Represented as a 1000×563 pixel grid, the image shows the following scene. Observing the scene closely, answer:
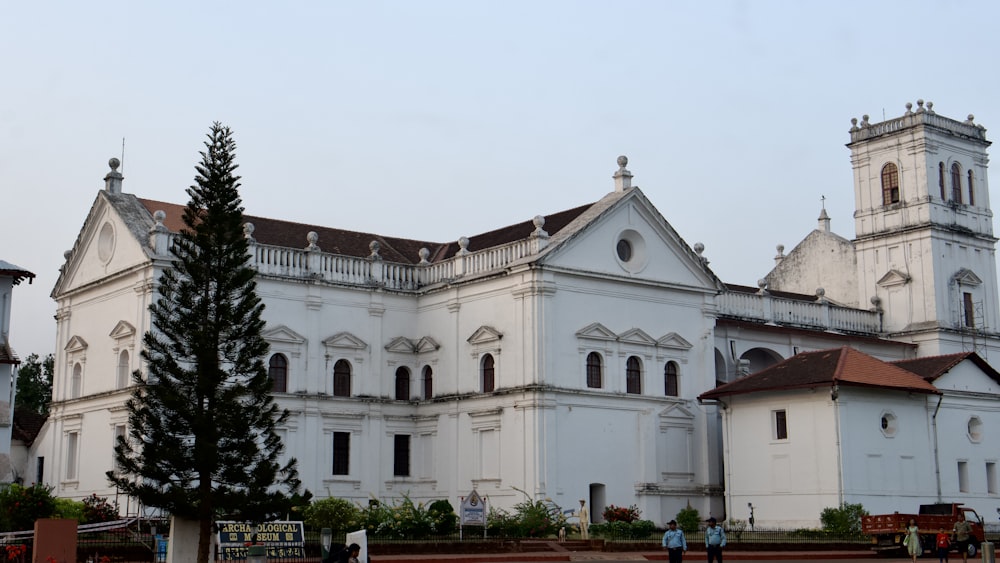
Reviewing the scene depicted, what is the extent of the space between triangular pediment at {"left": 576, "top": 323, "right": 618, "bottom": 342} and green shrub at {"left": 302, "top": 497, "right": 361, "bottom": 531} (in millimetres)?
11998

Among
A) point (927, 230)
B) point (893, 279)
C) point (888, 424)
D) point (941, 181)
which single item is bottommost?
point (888, 424)

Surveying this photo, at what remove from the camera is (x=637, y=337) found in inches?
1789

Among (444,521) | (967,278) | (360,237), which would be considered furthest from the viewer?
(967,278)

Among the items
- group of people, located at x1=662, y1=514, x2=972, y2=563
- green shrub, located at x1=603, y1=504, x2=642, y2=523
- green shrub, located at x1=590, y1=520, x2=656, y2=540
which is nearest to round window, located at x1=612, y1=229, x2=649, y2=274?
green shrub, located at x1=603, y1=504, x2=642, y2=523

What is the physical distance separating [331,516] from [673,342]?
1666 centimetres

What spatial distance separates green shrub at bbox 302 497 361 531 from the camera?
3444 centimetres

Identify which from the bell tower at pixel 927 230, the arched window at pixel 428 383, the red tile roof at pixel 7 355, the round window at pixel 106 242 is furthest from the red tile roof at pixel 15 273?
the bell tower at pixel 927 230

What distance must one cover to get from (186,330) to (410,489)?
18.2 m

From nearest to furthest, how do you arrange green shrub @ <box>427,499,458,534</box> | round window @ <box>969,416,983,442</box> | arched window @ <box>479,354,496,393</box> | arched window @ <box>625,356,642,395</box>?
green shrub @ <box>427,499,458,534</box> → arched window @ <box>479,354,496,393</box> → arched window @ <box>625,356,642,395</box> → round window @ <box>969,416,983,442</box>

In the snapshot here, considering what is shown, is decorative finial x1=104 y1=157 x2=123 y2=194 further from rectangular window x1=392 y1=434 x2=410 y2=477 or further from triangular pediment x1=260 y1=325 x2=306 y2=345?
rectangular window x1=392 y1=434 x2=410 y2=477

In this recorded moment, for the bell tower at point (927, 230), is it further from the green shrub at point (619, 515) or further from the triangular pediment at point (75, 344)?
the triangular pediment at point (75, 344)

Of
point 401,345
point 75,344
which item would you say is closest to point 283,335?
point 401,345

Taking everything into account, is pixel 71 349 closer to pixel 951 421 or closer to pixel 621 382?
pixel 621 382

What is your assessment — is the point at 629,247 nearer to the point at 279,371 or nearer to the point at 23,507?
the point at 279,371
